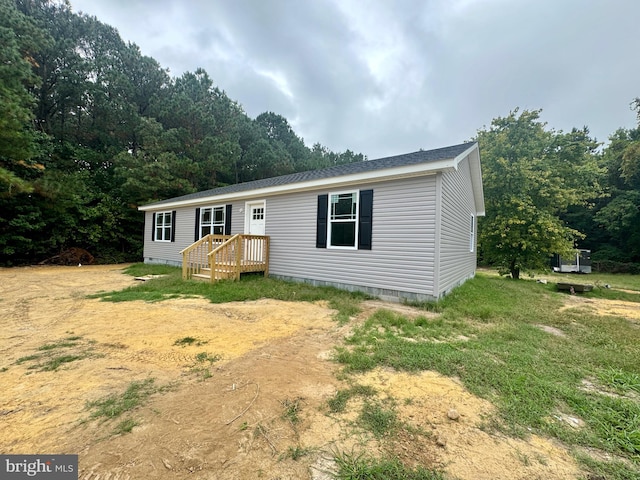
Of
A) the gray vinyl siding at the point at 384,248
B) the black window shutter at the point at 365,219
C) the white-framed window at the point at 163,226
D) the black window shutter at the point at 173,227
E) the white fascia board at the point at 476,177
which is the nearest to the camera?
the gray vinyl siding at the point at 384,248

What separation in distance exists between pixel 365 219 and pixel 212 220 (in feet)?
21.8

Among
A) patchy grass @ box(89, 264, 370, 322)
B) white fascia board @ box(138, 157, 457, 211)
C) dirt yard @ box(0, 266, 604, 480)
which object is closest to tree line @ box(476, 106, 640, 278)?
white fascia board @ box(138, 157, 457, 211)

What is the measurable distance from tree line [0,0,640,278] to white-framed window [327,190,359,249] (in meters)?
7.91

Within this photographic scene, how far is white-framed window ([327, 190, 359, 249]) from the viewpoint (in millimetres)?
6764

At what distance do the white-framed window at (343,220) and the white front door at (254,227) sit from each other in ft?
8.30

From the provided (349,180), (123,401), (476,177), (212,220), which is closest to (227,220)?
(212,220)

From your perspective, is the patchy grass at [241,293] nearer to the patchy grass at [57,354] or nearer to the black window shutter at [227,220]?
the patchy grass at [57,354]

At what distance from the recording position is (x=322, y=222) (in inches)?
285

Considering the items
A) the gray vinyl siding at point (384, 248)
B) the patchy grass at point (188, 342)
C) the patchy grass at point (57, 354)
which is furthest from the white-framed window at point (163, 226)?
the patchy grass at point (188, 342)

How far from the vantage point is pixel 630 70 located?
14234 millimetres

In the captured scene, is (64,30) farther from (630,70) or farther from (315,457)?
(630,70)

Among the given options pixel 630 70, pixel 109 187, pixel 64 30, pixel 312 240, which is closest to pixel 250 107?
pixel 64 30

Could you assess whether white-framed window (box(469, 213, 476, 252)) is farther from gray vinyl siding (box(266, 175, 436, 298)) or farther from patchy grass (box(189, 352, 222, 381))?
patchy grass (box(189, 352, 222, 381))

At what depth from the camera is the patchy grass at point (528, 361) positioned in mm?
1952
